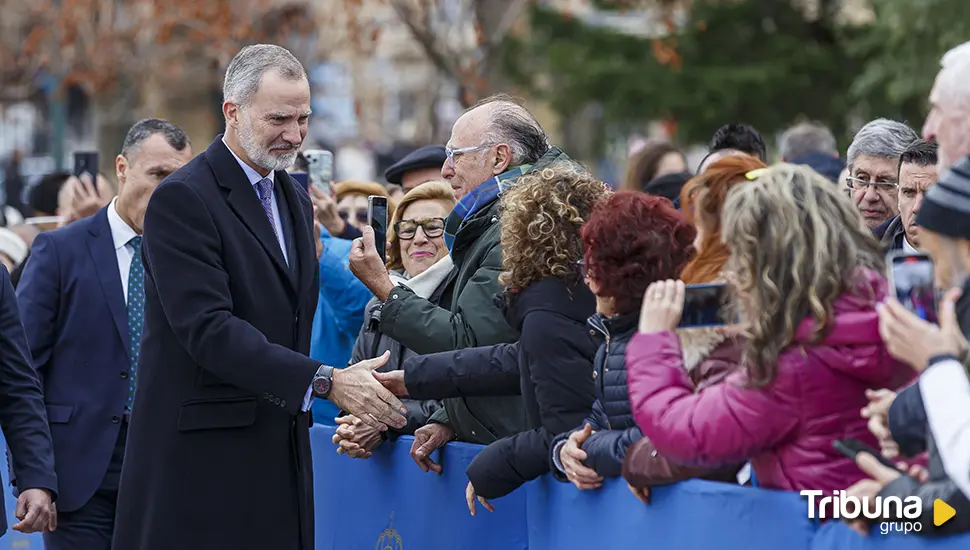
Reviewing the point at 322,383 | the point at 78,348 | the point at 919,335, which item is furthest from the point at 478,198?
the point at 919,335

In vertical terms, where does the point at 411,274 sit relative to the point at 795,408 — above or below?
above

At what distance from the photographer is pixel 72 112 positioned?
188 ft

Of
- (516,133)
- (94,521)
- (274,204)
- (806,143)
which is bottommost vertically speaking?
(94,521)

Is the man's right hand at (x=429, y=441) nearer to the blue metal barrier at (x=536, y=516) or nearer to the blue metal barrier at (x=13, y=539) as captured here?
the blue metal barrier at (x=536, y=516)

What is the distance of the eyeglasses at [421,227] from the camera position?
764cm

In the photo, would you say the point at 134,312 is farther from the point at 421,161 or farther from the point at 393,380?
the point at 421,161

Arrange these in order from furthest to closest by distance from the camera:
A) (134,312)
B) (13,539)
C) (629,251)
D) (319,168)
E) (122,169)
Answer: (319,168), (13,539), (122,169), (134,312), (629,251)

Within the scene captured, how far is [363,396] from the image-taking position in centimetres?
593

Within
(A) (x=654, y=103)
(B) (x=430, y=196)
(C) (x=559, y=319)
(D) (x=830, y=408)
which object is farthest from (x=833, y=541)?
(A) (x=654, y=103)

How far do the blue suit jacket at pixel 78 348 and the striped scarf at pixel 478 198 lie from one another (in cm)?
168

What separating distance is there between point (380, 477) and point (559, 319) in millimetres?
1892

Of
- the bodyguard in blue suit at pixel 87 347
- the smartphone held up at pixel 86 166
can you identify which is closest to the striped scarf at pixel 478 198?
the bodyguard in blue suit at pixel 87 347

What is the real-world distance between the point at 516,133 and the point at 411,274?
1.25 metres

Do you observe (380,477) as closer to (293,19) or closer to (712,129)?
(712,129)
